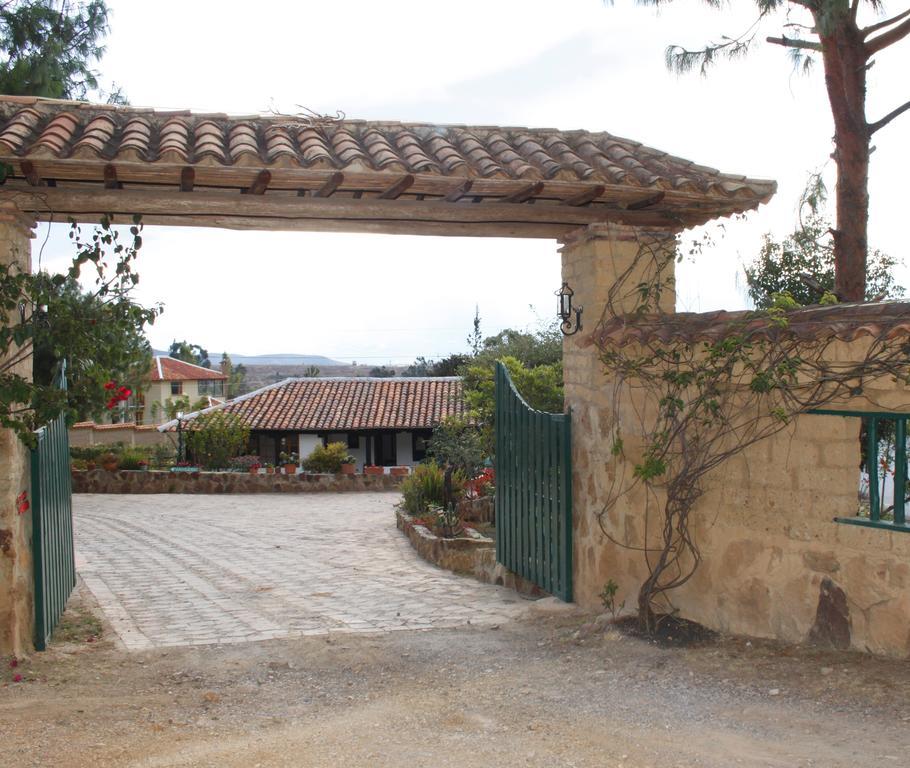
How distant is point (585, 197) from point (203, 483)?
58.8ft

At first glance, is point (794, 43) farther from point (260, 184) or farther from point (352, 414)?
point (352, 414)

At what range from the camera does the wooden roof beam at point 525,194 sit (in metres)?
6.03

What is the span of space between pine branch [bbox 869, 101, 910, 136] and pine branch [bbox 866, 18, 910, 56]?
754 millimetres

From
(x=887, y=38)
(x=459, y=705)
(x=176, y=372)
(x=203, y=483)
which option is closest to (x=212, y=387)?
(x=176, y=372)

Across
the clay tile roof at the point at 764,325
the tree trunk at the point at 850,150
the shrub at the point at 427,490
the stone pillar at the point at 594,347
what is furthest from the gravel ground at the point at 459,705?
the shrub at the point at 427,490

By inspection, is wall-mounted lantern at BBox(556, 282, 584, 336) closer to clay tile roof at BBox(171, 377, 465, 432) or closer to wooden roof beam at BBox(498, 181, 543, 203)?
wooden roof beam at BBox(498, 181, 543, 203)

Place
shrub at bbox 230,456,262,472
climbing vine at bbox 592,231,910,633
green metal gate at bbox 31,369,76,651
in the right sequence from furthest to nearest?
shrub at bbox 230,456,262,472 < green metal gate at bbox 31,369,76,651 < climbing vine at bbox 592,231,910,633

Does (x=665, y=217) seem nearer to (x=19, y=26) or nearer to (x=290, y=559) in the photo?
(x=290, y=559)

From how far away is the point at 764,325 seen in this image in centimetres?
527

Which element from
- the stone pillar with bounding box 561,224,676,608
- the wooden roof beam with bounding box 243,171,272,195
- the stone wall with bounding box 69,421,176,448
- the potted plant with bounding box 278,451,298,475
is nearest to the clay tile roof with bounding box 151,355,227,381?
the stone wall with bounding box 69,421,176,448

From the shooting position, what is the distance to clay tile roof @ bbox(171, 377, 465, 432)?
27938 millimetres

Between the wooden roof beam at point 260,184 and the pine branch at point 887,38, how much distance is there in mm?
7952

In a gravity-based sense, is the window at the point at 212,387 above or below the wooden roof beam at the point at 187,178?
above

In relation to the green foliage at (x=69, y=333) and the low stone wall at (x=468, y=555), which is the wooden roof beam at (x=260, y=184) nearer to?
the green foliage at (x=69, y=333)
